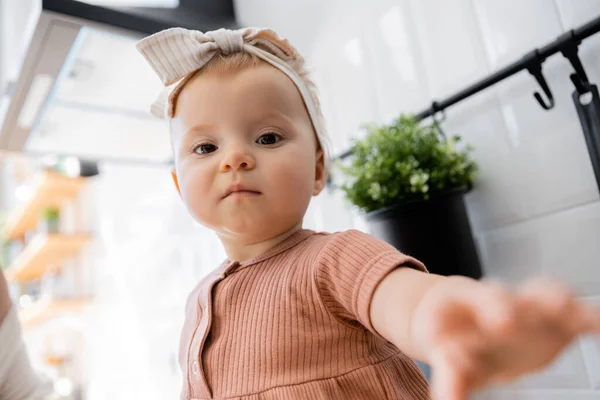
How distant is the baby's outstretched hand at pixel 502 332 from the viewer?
200mm

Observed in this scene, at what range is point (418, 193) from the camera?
0.69 m

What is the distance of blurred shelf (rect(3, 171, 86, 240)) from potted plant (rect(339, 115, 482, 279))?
8.68 ft

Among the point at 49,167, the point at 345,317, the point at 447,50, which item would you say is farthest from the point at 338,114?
the point at 49,167

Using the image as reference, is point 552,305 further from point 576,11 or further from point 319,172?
point 576,11

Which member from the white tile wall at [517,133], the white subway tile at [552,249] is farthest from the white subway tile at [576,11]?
the white subway tile at [552,249]

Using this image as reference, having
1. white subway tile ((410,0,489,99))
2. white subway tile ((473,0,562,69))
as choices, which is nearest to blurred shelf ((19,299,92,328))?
white subway tile ((410,0,489,99))

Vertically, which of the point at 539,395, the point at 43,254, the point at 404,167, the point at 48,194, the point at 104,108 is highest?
the point at 48,194

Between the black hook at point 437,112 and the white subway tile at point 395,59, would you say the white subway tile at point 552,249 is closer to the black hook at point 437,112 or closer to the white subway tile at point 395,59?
the black hook at point 437,112

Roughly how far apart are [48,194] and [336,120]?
8.27ft

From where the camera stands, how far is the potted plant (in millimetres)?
675

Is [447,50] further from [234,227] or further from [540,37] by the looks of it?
[234,227]

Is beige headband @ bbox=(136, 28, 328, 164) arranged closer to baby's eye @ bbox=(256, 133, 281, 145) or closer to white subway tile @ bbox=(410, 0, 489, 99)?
baby's eye @ bbox=(256, 133, 281, 145)

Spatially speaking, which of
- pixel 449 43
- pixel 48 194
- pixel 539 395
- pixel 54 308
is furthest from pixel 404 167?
pixel 48 194

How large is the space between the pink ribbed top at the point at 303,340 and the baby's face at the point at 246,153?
56mm
